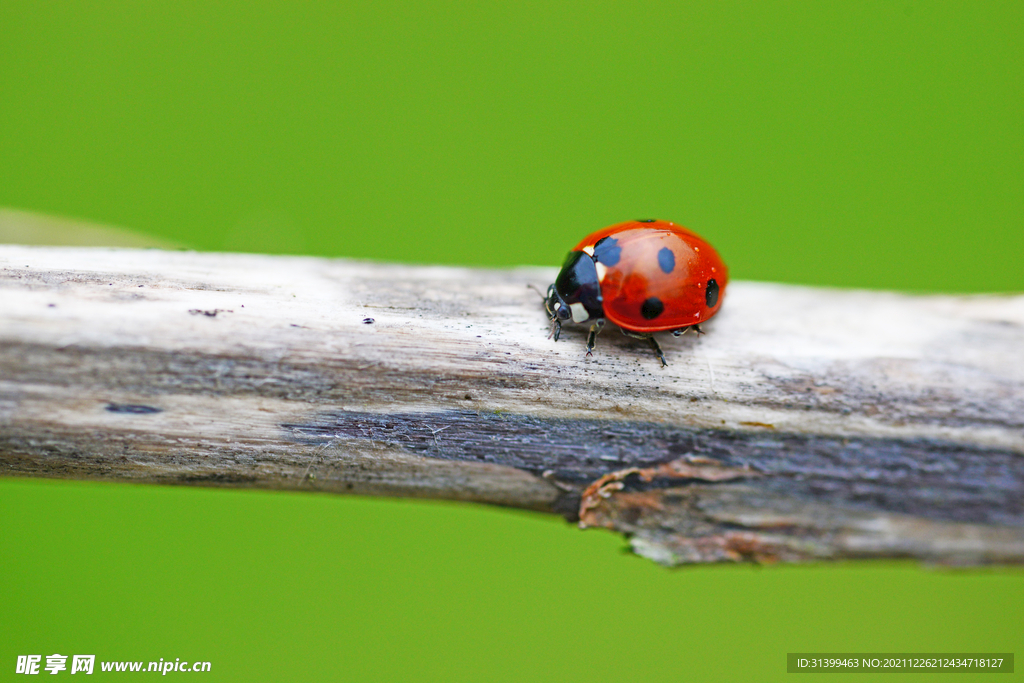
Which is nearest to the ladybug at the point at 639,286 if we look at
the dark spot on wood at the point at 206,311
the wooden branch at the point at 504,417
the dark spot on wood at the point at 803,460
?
the wooden branch at the point at 504,417

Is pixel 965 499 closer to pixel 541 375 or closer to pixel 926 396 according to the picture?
pixel 926 396

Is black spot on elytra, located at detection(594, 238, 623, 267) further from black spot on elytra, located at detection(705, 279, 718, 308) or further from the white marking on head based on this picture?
black spot on elytra, located at detection(705, 279, 718, 308)

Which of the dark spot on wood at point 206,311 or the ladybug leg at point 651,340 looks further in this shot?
the ladybug leg at point 651,340

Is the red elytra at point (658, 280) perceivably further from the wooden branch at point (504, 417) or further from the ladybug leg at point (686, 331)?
the wooden branch at point (504, 417)

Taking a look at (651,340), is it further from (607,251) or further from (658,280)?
(607,251)

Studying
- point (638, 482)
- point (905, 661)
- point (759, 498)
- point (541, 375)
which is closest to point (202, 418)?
point (541, 375)

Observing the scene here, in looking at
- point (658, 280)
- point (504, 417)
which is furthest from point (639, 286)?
point (504, 417)

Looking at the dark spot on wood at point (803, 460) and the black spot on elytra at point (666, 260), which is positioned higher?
the black spot on elytra at point (666, 260)
